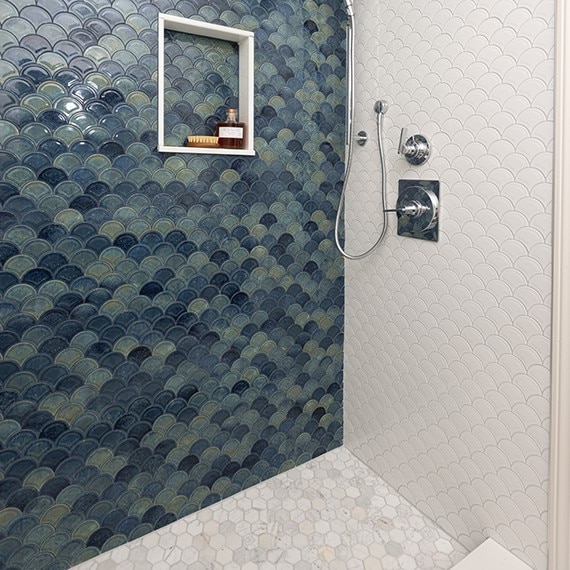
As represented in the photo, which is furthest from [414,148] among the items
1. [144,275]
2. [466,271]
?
[144,275]

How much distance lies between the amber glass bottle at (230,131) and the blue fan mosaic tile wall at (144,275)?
0.21ft

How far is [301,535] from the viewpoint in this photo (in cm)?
157

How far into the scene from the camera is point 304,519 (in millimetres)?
1645

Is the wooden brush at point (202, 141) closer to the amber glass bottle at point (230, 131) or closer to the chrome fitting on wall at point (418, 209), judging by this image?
the amber glass bottle at point (230, 131)

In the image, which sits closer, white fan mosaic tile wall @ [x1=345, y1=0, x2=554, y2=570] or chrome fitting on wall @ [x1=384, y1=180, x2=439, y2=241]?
white fan mosaic tile wall @ [x1=345, y1=0, x2=554, y2=570]

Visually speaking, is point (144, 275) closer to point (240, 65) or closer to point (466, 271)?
point (240, 65)

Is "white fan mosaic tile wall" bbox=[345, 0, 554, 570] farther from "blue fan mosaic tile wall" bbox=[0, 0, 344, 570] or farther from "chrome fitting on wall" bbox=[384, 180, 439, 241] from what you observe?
"blue fan mosaic tile wall" bbox=[0, 0, 344, 570]

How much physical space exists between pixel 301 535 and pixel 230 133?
1.48 metres

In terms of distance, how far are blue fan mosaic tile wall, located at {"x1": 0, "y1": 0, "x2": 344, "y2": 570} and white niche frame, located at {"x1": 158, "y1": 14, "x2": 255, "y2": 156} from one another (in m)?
0.03

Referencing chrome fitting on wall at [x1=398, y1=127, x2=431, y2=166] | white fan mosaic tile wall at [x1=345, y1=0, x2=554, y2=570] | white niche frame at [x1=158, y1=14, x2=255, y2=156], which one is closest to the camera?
white fan mosaic tile wall at [x1=345, y1=0, x2=554, y2=570]

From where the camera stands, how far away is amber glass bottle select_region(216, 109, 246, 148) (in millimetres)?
1564

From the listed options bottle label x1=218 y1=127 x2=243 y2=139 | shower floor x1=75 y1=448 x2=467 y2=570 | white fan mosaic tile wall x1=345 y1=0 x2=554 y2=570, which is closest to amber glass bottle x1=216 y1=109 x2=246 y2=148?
bottle label x1=218 y1=127 x2=243 y2=139

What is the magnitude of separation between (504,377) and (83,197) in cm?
140

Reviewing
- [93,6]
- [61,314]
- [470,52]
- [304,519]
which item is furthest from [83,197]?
[304,519]
